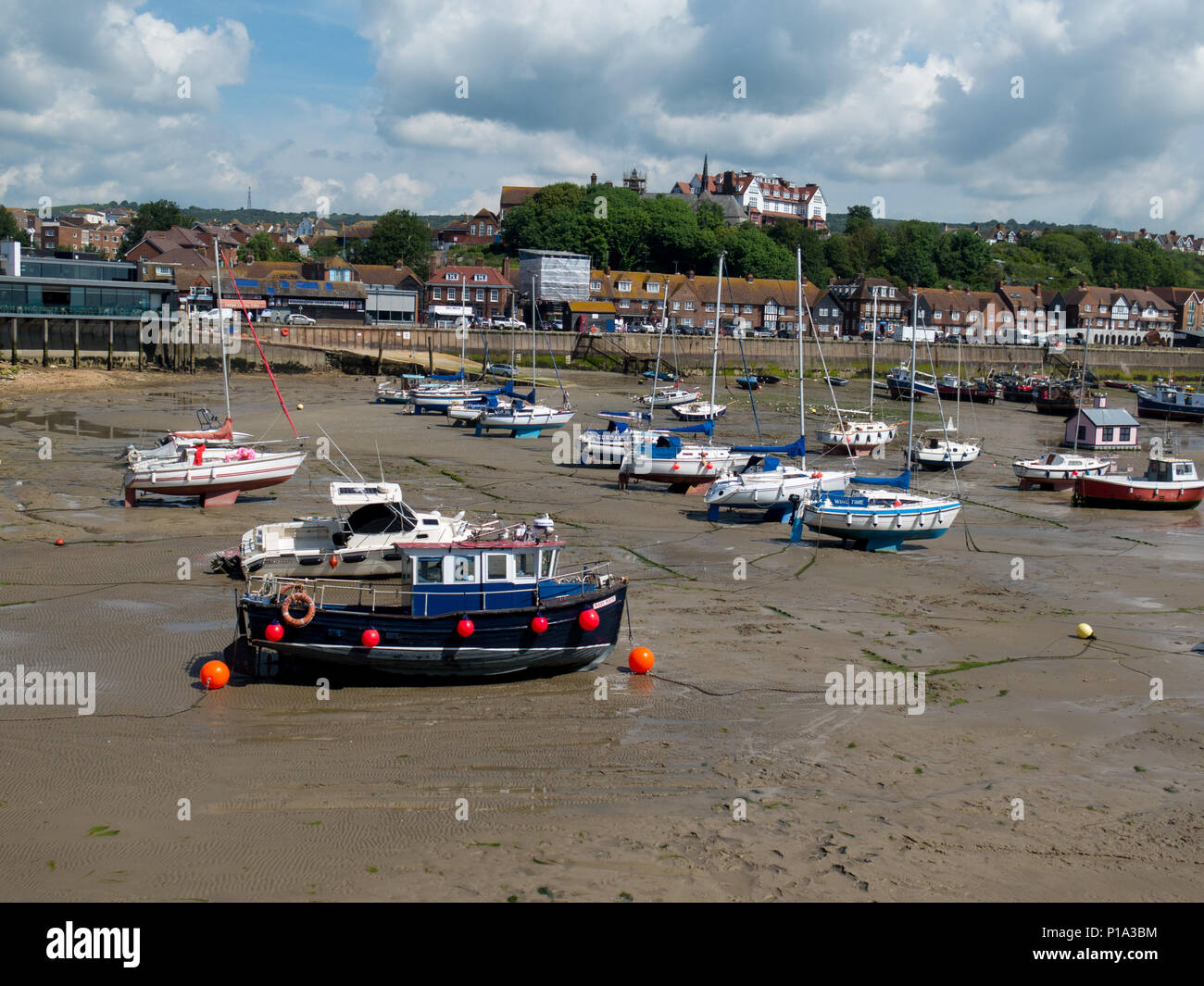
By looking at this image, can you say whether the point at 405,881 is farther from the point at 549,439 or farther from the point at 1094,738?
the point at 549,439

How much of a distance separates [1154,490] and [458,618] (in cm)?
2707

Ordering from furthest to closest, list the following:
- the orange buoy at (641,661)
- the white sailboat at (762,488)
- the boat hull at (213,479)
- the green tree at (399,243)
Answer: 1. the green tree at (399,243)
2. the white sailboat at (762,488)
3. the boat hull at (213,479)
4. the orange buoy at (641,661)

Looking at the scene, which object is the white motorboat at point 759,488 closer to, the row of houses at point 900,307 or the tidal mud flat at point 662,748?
the tidal mud flat at point 662,748

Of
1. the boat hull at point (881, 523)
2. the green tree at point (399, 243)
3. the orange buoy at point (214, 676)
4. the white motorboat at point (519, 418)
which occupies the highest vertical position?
the green tree at point (399, 243)

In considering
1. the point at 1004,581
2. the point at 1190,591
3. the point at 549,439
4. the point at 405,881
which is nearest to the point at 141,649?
the point at 405,881

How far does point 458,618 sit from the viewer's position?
15.5m

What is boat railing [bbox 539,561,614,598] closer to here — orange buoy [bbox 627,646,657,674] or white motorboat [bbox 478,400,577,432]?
orange buoy [bbox 627,646,657,674]

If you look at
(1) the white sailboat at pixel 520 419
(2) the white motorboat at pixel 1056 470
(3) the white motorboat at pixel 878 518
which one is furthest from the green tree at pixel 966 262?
(3) the white motorboat at pixel 878 518

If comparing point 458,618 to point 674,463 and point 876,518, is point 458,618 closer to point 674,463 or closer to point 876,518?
point 876,518

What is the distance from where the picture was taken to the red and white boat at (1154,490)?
34188mm

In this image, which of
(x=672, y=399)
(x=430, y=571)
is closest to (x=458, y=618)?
(x=430, y=571)

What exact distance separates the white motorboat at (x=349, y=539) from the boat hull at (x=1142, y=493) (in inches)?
881

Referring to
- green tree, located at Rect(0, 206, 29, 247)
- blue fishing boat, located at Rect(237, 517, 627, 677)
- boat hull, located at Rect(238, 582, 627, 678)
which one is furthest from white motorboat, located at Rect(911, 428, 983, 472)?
green tree, located at Rect(0, 206, 29, 247)

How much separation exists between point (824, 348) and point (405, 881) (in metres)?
95.8
